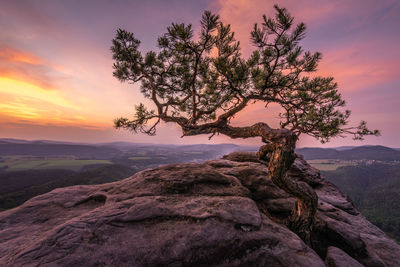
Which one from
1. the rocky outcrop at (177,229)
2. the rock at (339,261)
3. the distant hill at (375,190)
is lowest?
the distant hill at (375,190)

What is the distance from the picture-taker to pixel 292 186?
6.38 meters

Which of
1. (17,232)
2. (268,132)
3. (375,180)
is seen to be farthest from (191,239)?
(375,180)

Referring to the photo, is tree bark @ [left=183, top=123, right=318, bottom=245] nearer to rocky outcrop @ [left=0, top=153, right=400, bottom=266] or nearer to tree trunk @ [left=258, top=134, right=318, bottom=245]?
tree trunk @ [left=258, top=134, right=318, bottom=245]

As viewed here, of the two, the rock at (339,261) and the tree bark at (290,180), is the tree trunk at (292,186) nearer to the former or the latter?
the tree bark at (290,180)

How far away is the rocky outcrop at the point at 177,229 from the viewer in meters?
4.46

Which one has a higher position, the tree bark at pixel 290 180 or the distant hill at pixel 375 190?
the tree bark at pixel 290 180

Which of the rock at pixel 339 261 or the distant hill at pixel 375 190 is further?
the distant hill at pixel 375 190

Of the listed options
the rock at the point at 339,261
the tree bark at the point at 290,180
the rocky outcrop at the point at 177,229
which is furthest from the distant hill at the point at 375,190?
the tree bark at the point at 290,180

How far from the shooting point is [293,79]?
8.64 m

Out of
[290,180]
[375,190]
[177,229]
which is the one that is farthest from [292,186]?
[375,190]

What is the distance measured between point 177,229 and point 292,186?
15.9 ft

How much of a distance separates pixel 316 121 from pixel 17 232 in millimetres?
16500

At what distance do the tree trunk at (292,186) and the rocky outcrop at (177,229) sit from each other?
0.91 meters

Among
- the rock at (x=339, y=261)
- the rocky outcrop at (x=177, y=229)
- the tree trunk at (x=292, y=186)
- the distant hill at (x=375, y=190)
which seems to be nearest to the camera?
the rocky outcrop at (x=177, y=229)
